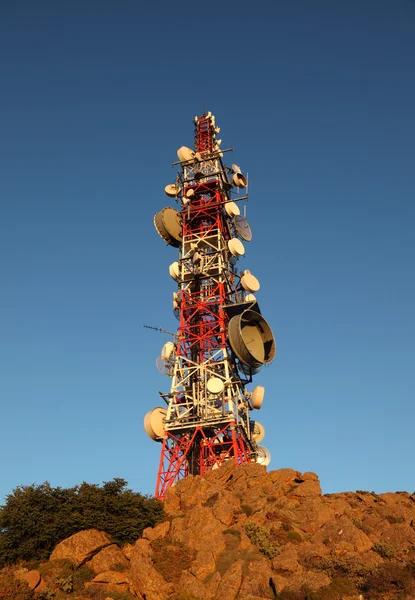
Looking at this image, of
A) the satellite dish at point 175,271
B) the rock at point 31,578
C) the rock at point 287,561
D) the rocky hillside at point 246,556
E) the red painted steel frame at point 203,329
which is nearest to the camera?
the rocky hillside at point 246,556

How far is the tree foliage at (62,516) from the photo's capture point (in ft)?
111

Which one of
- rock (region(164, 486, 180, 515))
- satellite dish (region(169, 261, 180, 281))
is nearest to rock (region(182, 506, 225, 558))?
rock (region(164, 486, 180, 515))

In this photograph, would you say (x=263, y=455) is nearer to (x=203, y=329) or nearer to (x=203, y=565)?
(x=203, y=329)

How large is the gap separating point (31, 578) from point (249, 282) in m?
35.0

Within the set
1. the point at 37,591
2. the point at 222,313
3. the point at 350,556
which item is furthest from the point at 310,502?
the point at 222,313

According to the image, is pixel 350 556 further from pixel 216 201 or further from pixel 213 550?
pixel 216 201

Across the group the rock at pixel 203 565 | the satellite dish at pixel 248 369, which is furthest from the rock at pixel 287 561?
the satellite dish at pixel 248 369

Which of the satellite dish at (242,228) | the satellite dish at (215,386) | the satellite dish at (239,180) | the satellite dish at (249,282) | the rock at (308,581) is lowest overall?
the rock at (308,581)

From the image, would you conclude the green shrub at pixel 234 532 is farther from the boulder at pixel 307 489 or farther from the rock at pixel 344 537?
the boulder at pixel 307 489

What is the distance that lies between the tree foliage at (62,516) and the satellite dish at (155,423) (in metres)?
15.7

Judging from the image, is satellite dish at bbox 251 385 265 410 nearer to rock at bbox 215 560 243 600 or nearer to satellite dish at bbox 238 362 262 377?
satellite dish at bbox 238 362 262 377

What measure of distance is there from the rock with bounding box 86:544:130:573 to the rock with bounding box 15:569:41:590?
9.02ft

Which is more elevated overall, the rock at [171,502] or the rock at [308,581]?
the rock at [171,502]

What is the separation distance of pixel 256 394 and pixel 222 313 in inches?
319
